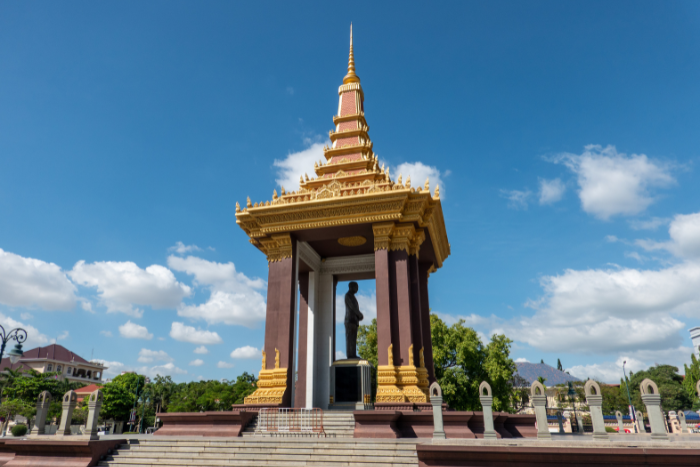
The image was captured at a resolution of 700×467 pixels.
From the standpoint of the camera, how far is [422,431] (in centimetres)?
1274

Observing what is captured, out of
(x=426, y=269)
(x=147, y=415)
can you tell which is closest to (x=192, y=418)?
(x=426, y=269)

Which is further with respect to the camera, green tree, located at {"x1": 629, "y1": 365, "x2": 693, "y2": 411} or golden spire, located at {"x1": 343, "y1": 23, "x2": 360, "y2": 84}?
green tree, located at {"x1": 629, "y1": 365, "x2": 693, "y2": 411}

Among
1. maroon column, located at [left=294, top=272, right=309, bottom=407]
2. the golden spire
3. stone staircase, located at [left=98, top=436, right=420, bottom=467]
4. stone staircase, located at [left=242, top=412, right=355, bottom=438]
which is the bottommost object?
stone staircase, located at [left=98, top=436, right=420, bottom=467]

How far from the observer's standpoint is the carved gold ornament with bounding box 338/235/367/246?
1942 cm

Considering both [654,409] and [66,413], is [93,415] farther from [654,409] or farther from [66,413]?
[654,409]

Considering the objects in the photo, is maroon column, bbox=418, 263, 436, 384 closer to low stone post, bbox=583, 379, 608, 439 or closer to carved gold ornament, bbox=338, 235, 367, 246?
carved gold ornament, bbox=338, 235, 367, 246

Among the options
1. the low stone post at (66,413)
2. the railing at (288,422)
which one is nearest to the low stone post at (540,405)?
the railing at (288,422)

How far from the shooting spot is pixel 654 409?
8.99 m

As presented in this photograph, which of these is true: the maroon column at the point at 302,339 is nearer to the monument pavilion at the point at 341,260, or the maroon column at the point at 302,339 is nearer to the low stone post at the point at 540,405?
the monument pavilion at the point at 341,260

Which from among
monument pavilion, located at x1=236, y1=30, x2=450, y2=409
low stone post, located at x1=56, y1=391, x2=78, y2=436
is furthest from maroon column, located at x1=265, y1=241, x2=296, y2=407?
low stone post, located at x1=56, y1=391, x2=78, y2=436

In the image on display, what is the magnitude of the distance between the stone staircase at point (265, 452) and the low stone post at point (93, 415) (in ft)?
2.40

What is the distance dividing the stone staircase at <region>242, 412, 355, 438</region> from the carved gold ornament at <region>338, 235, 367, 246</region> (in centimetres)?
765

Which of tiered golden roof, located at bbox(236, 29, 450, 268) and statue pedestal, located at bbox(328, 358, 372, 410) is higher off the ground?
tiered golden roof, located at bbox(236, 29, 450, 268)

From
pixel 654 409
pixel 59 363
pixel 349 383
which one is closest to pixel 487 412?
Result: pixel 654 409
